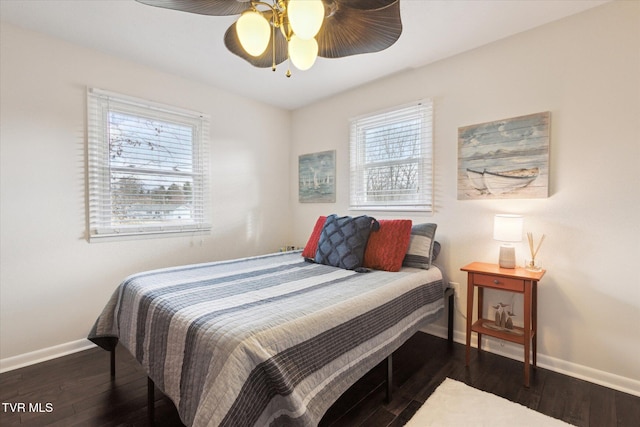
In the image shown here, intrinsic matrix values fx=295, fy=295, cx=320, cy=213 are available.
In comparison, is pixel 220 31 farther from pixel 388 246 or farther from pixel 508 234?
pixel 508 234

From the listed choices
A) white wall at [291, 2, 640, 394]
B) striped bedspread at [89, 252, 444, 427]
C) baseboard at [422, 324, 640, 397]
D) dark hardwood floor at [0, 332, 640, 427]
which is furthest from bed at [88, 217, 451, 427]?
white wall at [291, 2, 640, 394]

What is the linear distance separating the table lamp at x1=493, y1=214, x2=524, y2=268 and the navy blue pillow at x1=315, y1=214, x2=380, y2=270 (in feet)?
2.88

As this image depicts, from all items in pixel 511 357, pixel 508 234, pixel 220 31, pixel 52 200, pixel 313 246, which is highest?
pixel 220 31

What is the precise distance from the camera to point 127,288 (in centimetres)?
185

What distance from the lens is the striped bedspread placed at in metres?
1.10

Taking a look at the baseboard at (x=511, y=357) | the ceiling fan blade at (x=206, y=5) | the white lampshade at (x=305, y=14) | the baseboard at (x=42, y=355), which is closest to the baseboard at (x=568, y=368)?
the baseboard at (x=511, y=357)

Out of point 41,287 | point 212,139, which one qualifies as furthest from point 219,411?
point 212,139

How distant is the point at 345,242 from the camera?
94.6 inches

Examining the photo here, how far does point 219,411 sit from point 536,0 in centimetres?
280

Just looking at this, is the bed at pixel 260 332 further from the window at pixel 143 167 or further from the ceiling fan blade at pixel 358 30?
the ceiling fan blade at pixel 358 30

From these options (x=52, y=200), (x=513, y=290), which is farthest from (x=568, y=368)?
(x=52, y=200)

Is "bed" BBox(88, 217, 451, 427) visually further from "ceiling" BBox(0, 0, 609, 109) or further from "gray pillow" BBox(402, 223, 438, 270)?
"ceiling" BBox(0, 0, 609, 109)

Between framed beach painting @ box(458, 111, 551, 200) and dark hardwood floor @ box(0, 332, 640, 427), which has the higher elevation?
framed beach painting @ box(458, 111, 551, 200)

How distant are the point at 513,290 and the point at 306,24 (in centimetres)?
201
